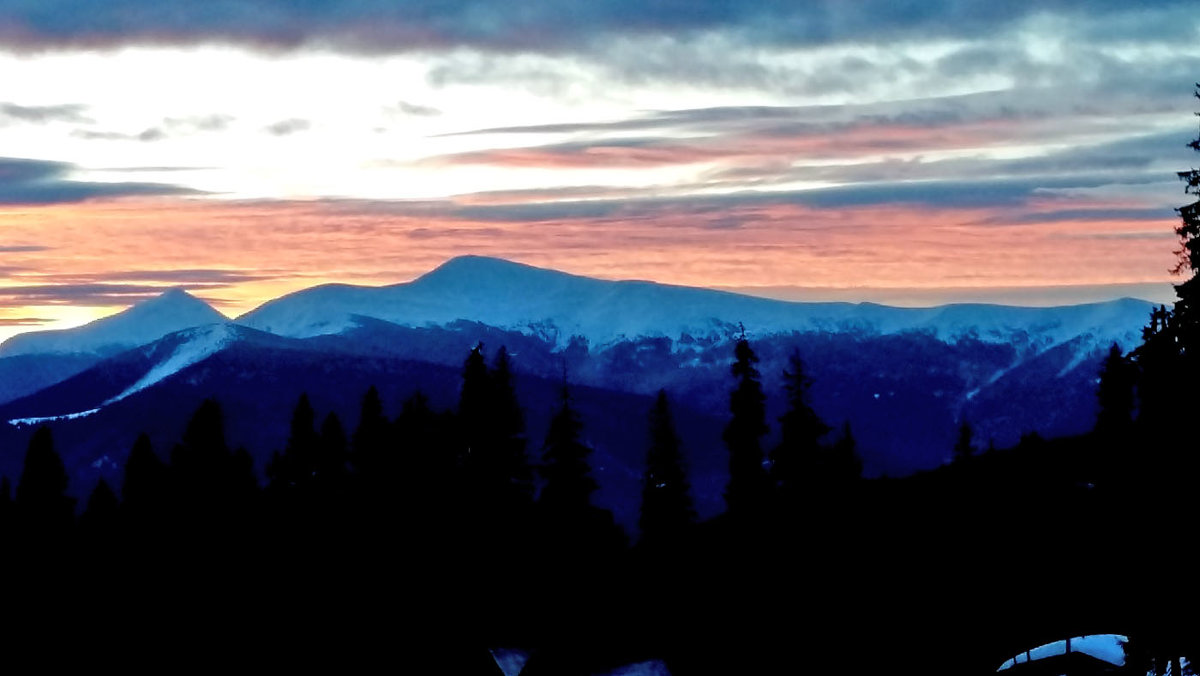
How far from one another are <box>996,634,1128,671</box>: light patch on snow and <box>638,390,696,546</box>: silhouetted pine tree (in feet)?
153

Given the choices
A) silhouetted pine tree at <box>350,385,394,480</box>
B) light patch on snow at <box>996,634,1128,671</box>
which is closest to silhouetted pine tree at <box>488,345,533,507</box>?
silhouetted pine tree at <box>350,385,394,480</box>

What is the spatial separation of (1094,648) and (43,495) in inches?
2687

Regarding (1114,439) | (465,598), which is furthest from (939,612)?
(465,598)

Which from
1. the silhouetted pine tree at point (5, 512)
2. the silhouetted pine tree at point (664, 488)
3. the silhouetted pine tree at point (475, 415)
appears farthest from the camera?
the silhouetted pine tree at point (5, 512)

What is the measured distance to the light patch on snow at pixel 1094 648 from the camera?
43.9 meters

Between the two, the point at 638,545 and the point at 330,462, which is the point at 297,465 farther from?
the point at 638,545

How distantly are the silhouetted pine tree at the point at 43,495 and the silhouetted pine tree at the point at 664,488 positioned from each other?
109 feet

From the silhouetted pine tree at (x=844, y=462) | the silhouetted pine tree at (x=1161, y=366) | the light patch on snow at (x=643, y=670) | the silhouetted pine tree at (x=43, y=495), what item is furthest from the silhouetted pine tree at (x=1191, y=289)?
the silhouetted pine tree at (x=43, y=495)

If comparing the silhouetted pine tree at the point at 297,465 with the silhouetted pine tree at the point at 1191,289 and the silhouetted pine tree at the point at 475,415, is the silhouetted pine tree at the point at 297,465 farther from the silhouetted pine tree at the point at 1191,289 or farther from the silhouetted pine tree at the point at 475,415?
the silhouetted pine tree at the point at 1191,289

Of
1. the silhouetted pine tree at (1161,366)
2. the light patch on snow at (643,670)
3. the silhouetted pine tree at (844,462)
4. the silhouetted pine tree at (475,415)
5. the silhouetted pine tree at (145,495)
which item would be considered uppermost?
the silhouetted pine tree at (1161,366)

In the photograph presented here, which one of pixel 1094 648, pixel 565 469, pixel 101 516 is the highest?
pixel 1094 648

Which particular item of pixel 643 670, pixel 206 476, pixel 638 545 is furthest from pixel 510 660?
pixel 206 476

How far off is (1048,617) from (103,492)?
6998 centimetres

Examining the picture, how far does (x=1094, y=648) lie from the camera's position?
4434cm
